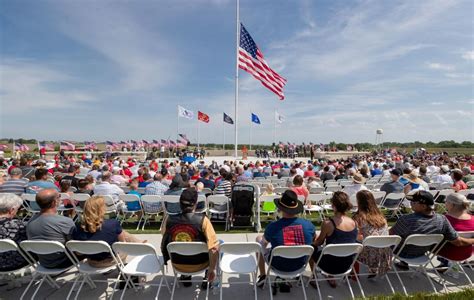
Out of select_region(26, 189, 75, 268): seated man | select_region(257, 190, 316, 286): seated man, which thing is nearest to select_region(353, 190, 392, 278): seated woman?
select_region(257, 190, 316, 286): seated man

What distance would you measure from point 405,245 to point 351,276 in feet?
2.91

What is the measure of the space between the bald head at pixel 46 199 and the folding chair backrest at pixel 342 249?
3633 mm

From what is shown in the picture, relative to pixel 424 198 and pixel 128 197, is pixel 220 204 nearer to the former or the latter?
pixel 128 197

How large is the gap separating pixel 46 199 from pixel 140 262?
1.53 meters

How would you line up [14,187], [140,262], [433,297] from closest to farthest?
[433,297]
[140,262]
[14,187]

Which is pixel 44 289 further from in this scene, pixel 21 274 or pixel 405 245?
pixel 405 245

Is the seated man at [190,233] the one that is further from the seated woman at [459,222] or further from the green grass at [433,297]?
the seated woman at [459,222]

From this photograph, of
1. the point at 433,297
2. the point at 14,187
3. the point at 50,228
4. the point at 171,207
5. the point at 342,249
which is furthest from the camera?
Result: the point at 14,187

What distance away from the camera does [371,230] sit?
11.4 feet

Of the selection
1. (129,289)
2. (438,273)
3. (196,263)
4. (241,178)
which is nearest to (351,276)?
(438,273)

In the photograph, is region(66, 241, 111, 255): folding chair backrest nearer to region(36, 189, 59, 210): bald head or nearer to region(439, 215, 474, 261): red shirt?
region(36, 189, 59, 210): bald head

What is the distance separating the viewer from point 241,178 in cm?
751

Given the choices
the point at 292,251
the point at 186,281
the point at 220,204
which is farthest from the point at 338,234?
the point at 220,204

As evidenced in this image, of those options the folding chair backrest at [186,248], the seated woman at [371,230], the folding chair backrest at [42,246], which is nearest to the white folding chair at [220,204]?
the folding chair backrest at [186,248]
